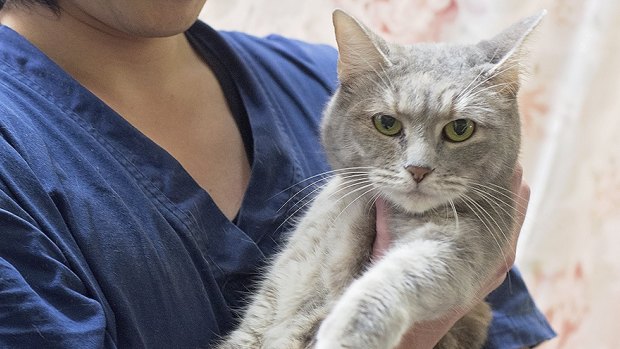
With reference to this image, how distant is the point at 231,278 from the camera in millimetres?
965

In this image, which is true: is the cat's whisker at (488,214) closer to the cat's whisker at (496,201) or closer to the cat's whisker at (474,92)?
the cat's whisker at (496,201)

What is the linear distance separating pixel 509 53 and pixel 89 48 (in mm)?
544

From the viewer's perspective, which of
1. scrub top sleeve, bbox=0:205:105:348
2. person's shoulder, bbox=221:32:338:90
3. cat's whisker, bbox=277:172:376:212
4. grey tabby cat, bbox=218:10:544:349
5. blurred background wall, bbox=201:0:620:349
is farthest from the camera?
blurred background wall, bbox=201:0:620:349

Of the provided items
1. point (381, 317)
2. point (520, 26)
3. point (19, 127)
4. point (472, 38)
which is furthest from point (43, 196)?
point (472, 38)

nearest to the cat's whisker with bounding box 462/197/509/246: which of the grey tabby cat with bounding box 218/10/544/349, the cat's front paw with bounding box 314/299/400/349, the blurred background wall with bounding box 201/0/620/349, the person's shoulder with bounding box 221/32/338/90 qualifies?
the grey tabby cat with bounding box 218/10/544/349

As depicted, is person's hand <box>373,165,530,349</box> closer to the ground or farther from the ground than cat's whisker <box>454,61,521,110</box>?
closer to the ground

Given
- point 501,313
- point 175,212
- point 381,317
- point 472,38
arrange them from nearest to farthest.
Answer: point 381,317
point 175,212
point 501,313
point 472,38

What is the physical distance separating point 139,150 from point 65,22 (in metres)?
0.21

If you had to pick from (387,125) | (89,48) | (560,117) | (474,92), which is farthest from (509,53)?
(560,117)

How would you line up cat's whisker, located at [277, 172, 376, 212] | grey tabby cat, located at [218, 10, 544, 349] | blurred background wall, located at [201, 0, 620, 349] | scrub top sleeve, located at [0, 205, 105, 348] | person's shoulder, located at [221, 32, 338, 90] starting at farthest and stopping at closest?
blurred background wall, located at [201, 0, 620, 349], person's shoulder, located at [221, 32, 338, 90], cat's whisker, located at [277, 172, 376, 212], grey tabby cat, located at [218, 10, 544, 349], scrub top sleeve, located at [0, 205, 105, 348]

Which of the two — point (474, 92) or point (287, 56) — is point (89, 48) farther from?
point (474, 92)

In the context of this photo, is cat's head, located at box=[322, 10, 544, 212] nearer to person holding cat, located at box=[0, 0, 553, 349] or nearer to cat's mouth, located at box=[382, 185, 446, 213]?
cat's mouth, located at box=[382, 185, 446, 213]

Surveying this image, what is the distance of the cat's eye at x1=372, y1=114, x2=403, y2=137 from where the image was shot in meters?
0.93

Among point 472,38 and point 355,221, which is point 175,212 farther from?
point 472,38
